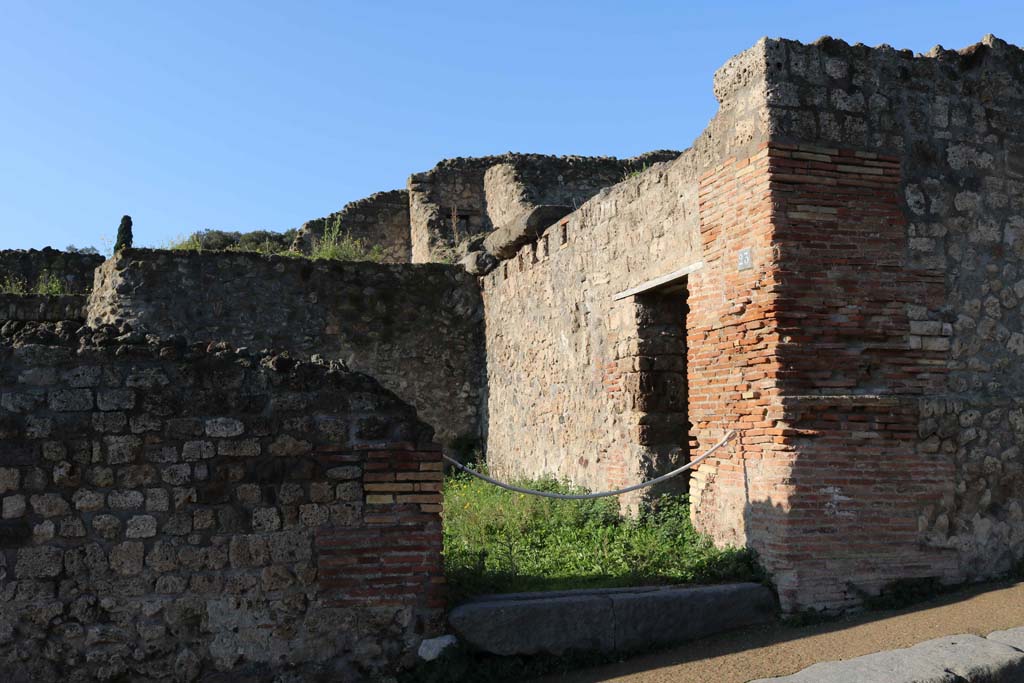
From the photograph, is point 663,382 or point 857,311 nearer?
point 857,311

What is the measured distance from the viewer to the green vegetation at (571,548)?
18.4 feet

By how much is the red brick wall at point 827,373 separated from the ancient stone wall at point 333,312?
5.39m

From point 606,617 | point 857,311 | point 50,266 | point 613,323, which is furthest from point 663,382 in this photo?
point 50,266

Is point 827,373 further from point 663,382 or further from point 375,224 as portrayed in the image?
point 375,224

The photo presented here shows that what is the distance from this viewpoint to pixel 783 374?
18.4 ft

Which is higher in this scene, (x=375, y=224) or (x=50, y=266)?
(x=375, y=224)

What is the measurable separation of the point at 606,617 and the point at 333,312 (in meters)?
6.36

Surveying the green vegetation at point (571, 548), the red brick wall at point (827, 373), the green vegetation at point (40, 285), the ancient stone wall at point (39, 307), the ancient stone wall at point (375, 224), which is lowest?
the green vegetation at point (571, 548)

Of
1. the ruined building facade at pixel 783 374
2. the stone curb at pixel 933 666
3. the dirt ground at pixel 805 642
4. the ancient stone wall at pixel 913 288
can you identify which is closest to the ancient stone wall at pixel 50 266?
the ruined building facade at pixel 783 374

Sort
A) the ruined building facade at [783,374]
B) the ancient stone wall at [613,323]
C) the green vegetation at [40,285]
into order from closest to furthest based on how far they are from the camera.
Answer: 1. the ruined building facade at [783,374]
2. the ancient stone wall at [613,323]
3. the green vegetation at [40,285]

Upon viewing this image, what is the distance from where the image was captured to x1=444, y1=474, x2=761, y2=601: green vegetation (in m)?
5.62

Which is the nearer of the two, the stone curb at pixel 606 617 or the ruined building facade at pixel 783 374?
the ruined building facade at pixel 783 374

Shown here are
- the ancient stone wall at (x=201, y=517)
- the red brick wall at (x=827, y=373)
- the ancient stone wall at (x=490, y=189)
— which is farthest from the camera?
the ancient stone wall at (x=490, y=189)

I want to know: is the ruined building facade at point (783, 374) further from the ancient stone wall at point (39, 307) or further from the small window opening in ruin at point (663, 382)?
the ancient stone wall at point (39, 307)
